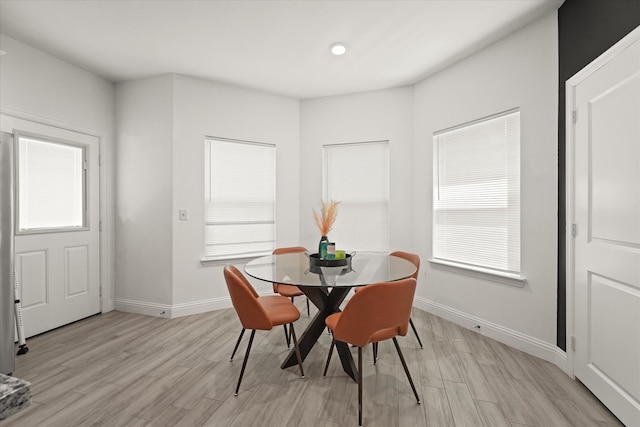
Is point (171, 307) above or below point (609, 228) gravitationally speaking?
below

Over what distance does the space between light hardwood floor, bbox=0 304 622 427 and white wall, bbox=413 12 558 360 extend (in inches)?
9.9

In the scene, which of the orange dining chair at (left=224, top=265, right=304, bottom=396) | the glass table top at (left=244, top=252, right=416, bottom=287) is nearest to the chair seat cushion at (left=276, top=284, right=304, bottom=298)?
the glass table top at (left=244, top=252, right=416, bottom=287)

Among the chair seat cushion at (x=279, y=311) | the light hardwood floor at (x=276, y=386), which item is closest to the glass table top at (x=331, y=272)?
the chair seat cushion at (x=279, y=311)

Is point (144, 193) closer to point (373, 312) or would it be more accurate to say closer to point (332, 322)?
point (332, 322)

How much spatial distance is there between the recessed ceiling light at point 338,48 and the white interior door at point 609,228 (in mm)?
1864

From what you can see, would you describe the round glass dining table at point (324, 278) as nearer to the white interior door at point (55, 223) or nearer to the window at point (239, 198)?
the window at point (239, 198)

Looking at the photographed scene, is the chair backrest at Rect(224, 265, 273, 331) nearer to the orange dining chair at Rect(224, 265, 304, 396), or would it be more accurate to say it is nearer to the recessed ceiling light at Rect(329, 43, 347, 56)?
the orange dining chair at Rect(224, 265, 304, 396)

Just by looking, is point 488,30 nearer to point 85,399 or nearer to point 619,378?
point 619,378

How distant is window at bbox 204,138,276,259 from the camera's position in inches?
157

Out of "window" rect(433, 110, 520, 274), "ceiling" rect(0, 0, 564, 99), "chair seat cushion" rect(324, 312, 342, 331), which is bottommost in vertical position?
"chair seat cushion" rect(324, 312, 342, 331)

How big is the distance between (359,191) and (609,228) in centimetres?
268

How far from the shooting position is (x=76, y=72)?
11.6 ft

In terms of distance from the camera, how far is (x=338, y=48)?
3115 millimetres

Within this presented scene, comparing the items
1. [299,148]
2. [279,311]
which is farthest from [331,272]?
[299,148]
